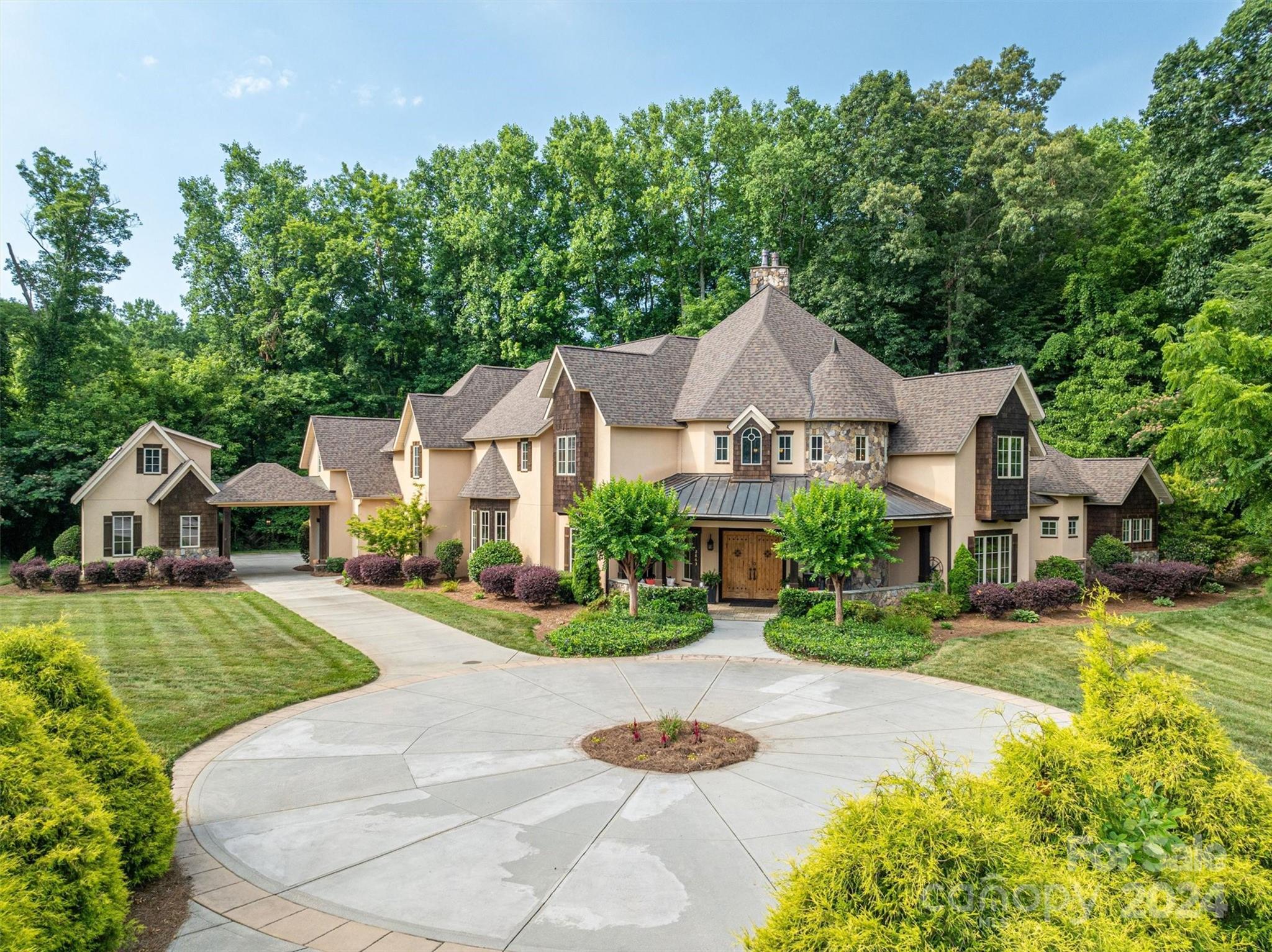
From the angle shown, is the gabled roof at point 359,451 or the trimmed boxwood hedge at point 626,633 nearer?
the trimmed boxwood hedge at point 626,633

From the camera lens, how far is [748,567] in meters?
25.1

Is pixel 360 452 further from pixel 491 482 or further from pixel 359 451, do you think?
pixel 491 482

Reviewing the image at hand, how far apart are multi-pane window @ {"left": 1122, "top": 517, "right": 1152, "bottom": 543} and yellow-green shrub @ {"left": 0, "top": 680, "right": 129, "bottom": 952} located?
32.7m

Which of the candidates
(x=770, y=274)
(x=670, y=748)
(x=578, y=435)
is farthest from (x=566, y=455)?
(x=670, y=748)

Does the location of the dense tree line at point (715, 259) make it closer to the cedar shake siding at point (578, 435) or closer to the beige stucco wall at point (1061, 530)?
the beige stucco wall at point (1061, 530)

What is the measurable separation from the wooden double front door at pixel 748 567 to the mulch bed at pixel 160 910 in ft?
63.5

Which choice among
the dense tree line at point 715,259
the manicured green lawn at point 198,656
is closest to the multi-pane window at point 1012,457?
the dense tree line at point 715,259

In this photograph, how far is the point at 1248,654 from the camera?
1836 cm

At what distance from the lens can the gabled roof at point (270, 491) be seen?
31.9 meters

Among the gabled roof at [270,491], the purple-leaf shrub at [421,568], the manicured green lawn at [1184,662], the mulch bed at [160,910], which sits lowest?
the manicured green lawn at [1184,662]

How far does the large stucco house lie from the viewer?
24.6m

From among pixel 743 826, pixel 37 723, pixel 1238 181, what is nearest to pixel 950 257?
pixel 1238 181

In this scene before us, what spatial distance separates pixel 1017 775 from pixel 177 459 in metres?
34.0

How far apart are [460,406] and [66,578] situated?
52.7ft
